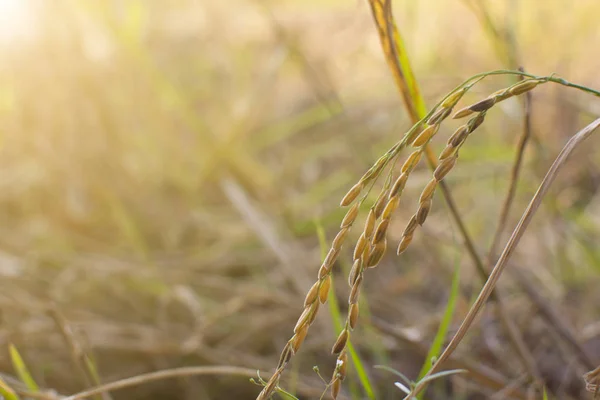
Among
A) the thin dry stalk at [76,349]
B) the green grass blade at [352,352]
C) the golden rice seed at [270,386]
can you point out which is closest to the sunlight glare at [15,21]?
the thin dry stalk at [76,349]

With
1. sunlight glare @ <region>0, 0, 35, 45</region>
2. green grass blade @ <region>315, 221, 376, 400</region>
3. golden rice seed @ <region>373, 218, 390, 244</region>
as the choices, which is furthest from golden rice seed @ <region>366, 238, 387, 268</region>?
sunlight glare @ <region>0, 0, 35, 45</region>

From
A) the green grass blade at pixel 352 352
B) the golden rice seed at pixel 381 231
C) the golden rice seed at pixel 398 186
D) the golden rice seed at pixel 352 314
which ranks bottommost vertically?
the green grass blade at pixel 352 352

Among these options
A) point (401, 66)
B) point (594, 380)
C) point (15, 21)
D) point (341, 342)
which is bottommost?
point (594, 380)

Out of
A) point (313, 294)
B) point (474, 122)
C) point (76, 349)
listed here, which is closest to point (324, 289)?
point (313, 294)

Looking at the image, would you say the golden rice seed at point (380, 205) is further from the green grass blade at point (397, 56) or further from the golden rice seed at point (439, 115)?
the green grass blade at point (397, 56)

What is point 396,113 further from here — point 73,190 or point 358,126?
point 73,190

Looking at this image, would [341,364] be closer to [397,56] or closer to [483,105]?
[483,105]

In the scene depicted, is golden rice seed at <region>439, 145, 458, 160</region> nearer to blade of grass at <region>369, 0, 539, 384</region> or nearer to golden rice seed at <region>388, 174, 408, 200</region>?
golden rice seed at <region>388, 174, 408, 200</region>
